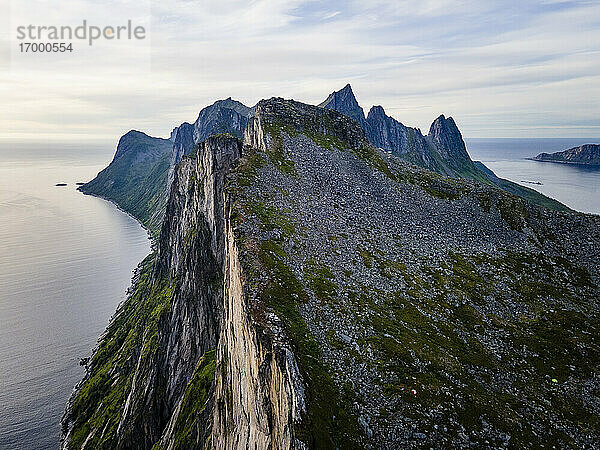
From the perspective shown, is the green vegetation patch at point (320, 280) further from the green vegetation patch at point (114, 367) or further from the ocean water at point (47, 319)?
the ocean water at point (47, 319)

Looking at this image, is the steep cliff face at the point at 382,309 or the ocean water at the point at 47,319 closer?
the steep cliff face at the point at 382,309

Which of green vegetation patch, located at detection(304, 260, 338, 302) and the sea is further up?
green vegetation patch, located at detection(304, 260, 338, 302)

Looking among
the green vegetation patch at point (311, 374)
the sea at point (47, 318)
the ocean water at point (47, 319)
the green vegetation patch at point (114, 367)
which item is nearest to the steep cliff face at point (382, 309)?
the green vegetation patch at point (311, 374)

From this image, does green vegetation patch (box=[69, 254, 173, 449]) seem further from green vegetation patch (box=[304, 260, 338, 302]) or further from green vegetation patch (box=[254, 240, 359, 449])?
green vegetation patch (box=[254, 240, 359, 449])

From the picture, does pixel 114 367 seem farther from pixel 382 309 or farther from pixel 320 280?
pixel 382 309

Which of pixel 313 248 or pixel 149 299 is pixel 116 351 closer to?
pixel 149 299

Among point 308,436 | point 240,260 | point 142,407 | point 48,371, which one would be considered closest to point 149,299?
point 48,371

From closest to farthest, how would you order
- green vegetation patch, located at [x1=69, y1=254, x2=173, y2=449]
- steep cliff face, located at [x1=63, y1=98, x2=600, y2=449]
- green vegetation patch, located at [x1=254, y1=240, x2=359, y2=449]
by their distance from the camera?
green vegetation patch, located at [x1=254, y1=240, x2=359, y2=449] → steep cliff face, located at [x1=63, y1=98, x2=600, y2=449] → green vegetation patch, located at [x1=69, y1=254, x2=173, y2=449]

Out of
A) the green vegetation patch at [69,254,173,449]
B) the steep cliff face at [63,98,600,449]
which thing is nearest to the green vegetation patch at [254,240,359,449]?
the steep cliff face at [63,98,600,449]
